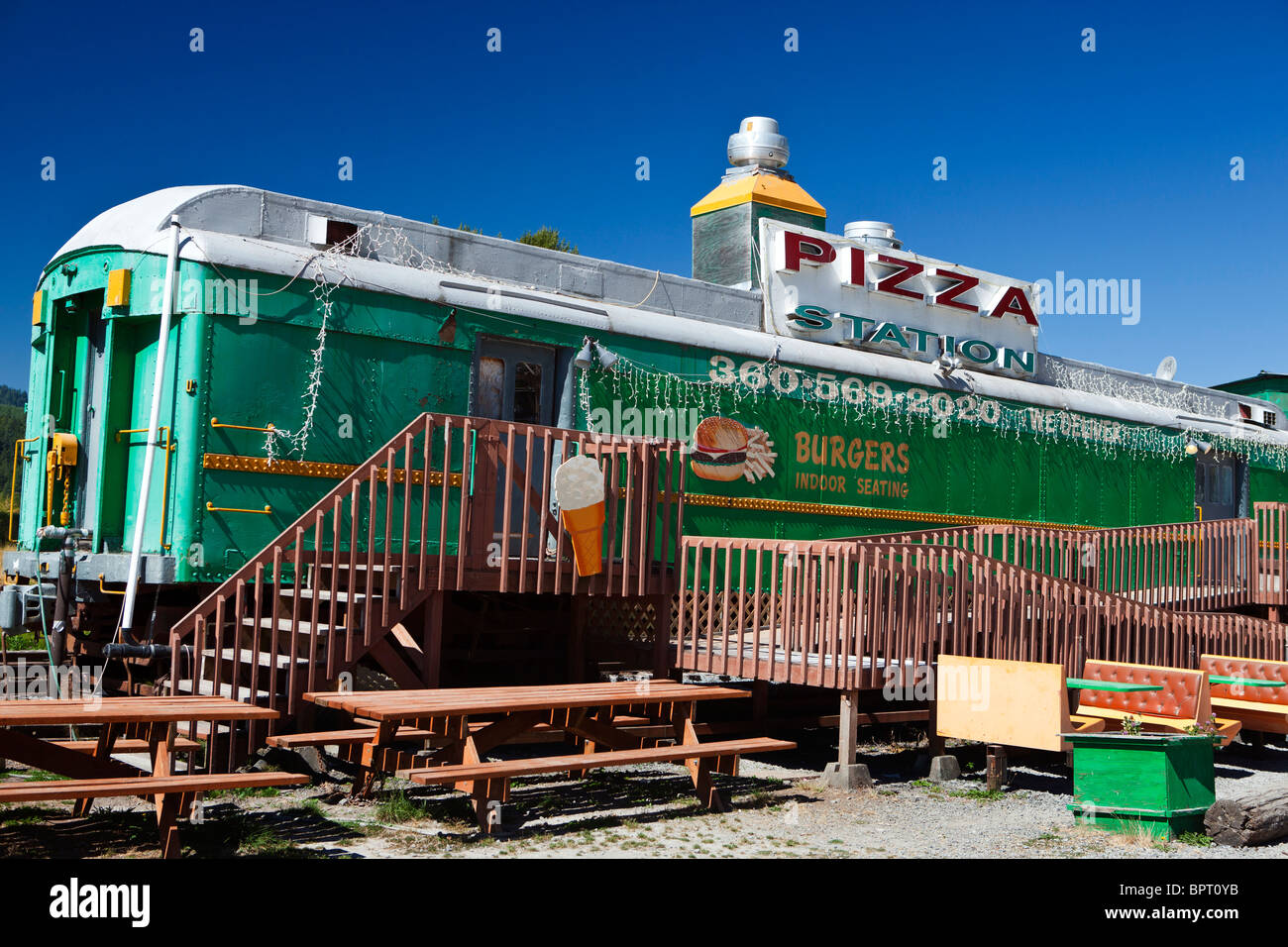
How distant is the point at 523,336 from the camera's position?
958 cm

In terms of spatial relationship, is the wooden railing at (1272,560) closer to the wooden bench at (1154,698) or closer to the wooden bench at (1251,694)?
the wooden bench at (1251,694)

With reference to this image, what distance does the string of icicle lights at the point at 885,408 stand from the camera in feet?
33.7

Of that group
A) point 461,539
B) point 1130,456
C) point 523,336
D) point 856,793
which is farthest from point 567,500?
point 1130,456

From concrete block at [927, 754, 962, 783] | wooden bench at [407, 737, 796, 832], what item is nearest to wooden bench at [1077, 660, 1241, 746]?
concrete block at [927, 754, 962, 783]

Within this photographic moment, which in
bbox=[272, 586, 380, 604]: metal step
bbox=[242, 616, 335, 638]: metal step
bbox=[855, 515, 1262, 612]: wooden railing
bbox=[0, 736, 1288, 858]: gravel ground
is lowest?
bbox=[0, 736, 1288, 858]: gravel ground

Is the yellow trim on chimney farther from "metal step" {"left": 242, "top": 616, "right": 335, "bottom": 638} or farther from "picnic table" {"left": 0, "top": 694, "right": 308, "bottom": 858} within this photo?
"picnic table" {"left": 0, "top": 694, "right": 308, "bottom": 858}

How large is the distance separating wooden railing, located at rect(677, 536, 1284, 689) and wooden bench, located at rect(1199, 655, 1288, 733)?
0.65 meters

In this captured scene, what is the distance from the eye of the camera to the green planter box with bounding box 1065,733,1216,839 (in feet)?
22.1

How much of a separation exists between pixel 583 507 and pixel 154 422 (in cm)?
285

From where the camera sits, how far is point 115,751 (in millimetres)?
6754

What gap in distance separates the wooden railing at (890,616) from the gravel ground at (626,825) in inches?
35.0

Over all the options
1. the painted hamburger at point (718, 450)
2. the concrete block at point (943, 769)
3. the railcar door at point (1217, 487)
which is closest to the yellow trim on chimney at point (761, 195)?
the painted hamburger at point (718, 450)

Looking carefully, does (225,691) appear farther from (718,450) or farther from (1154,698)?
(1154,698)
